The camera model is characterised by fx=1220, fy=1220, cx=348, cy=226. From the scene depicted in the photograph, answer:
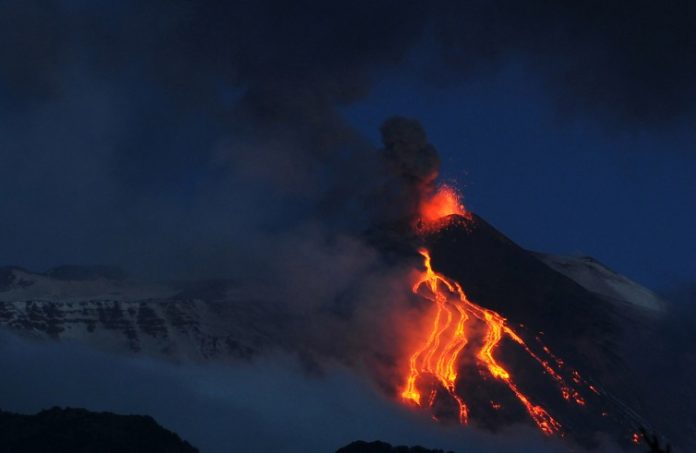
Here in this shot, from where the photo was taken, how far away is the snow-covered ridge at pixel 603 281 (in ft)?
372

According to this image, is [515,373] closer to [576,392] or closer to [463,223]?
[576,392]

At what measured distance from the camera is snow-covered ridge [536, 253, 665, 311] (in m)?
114

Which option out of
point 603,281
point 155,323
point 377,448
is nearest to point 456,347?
point 377,448

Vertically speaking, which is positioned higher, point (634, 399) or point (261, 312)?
point (261, 312)

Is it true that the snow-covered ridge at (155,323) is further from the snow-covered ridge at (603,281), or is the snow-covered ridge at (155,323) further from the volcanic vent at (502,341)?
the snow-covered ridge at (603,281)

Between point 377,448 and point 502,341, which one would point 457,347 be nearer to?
point 502,341

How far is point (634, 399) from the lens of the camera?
285 ft

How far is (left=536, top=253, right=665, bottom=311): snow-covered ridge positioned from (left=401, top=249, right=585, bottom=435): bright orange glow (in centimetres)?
1946

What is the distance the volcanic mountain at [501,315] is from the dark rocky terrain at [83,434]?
52.6 feet

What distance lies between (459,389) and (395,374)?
30.0ft

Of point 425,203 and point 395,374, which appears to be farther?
point 425,203

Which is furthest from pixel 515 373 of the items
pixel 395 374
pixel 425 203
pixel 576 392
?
pixel 425 203

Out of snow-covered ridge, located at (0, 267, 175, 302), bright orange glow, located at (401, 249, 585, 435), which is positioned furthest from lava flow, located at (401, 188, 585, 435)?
snow-covered ridge, located at (0, 267, 175, 302)

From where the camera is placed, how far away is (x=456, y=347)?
9025cm
